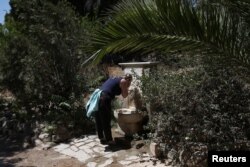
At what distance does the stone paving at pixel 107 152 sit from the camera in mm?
7205

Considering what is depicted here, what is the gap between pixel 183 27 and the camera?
14.6 ft

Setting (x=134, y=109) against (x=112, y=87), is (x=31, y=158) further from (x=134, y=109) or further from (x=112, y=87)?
(x=134, y=109)

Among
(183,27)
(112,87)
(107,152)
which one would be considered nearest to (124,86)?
(112,87)

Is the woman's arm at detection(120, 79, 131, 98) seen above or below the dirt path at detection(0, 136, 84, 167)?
above

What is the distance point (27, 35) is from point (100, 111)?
12.3ft

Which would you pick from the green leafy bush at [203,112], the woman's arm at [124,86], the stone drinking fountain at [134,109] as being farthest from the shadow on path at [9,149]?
the green leafy bush at [203,112]

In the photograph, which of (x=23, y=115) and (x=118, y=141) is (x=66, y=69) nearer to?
(x=23, y=115)

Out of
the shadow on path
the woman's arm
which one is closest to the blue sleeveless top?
the woman's arm

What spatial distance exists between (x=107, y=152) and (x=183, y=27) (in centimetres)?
401

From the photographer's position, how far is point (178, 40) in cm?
457

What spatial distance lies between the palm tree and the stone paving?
2.85 metres

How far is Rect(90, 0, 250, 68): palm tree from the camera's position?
439cm

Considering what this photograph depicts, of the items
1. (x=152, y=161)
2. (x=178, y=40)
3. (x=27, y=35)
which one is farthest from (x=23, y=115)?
(x=178, y=40)

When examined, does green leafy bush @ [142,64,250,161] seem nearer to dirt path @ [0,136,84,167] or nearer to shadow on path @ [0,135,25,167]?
dirt path @ [0,136,84,167]
